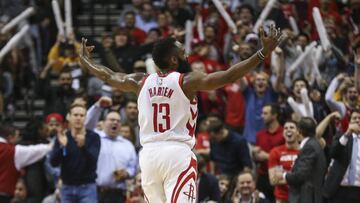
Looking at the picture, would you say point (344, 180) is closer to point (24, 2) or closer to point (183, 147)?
point (183, 147)

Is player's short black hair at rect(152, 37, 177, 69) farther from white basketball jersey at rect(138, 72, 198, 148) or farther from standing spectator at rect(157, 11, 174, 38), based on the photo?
standing spectator at rect(157, 11, 174, 38)

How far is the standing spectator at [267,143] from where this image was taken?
14.9 metres


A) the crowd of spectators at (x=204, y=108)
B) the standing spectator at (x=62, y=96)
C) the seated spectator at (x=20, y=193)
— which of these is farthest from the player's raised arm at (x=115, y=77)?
the standing spectator at (x=62, y=96)

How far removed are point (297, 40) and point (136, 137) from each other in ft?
11.4

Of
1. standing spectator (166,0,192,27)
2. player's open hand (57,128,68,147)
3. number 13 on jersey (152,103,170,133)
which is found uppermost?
standing spectator (166,0,192,27)

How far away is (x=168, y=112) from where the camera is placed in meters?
9.84

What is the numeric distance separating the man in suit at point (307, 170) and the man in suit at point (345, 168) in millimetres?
348

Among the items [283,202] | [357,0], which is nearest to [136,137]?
[283,202]

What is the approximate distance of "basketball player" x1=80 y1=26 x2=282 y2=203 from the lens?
9.73 meters

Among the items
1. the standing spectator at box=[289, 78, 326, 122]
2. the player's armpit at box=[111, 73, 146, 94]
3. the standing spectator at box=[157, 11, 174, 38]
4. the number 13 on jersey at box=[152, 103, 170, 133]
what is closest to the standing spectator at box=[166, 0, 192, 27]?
the standing spectator at box=[157, 11, 174, 38]

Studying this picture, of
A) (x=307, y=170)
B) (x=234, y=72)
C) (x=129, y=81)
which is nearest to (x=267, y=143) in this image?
(x=307, y=170)

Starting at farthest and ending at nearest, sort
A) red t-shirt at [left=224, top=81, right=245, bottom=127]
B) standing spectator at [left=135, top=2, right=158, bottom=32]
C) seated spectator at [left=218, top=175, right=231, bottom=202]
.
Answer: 1. standing spectator at [left=135, top=2, right=158, bottom=32]
2. red t-shirt at [left=224, top=81, right=245, bottom=127]
3. seated spectator at [left=218, top=175, right=231, bottom=202]

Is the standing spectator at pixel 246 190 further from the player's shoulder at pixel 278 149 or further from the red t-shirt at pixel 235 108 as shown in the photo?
the red t-shirt at pixel 235 108

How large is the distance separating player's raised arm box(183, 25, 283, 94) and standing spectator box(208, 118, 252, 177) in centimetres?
496
